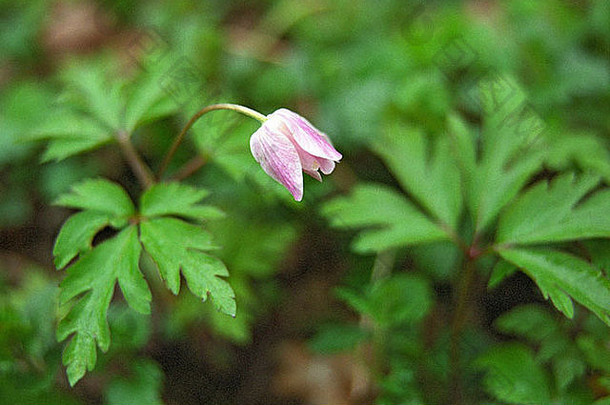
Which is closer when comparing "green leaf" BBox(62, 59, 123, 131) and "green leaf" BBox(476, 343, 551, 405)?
"green leaf" BBox(476, 343, 551, 405)

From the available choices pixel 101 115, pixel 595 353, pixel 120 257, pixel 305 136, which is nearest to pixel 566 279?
pixel 595 353

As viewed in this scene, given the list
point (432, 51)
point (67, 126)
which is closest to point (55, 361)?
point (67, 126)

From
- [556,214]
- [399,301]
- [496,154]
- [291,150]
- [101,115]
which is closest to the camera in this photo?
[291,150]

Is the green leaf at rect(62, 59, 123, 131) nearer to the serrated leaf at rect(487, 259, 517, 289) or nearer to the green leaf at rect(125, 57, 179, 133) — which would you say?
the green leaf at rect(125, 57, 179, 133)

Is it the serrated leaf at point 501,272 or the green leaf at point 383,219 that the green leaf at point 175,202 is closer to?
the green leaf at point 383,219

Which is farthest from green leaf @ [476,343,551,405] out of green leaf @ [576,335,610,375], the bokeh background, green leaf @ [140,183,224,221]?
green leaf @ [140,183,224,221]

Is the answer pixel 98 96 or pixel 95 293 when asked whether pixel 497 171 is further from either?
pixel 98 96
